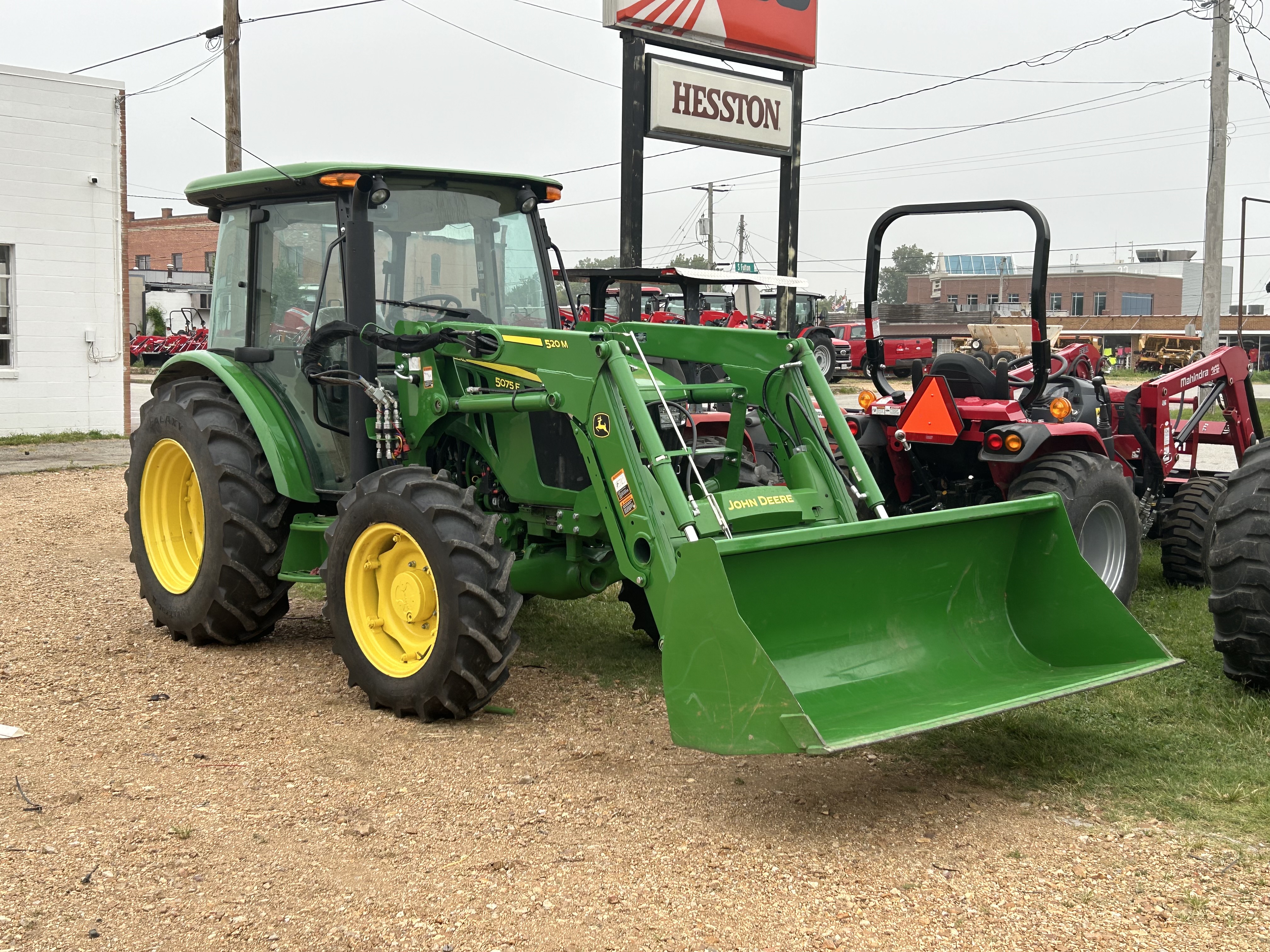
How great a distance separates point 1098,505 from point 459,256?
3.79 meters

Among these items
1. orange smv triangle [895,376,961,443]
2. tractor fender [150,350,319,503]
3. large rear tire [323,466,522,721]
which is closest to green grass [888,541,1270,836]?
large rear tire [323,466,522,721]

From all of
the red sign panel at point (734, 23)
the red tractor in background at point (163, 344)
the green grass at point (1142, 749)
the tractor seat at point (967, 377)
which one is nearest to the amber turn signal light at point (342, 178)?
the green grass at point (1142, 749)

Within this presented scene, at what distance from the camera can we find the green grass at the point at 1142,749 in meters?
4.46

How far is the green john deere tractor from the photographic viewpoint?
186 inches

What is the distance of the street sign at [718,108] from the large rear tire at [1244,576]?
611 cm

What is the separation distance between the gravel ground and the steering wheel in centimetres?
191

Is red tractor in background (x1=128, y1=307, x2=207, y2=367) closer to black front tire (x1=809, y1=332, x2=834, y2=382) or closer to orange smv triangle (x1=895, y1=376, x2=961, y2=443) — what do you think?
black front tire (x1=809, y1=332, x2=834, y2=382)

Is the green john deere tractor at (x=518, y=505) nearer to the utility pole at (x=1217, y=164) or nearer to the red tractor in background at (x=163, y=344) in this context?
the utility pole at (x=1217, y=164)

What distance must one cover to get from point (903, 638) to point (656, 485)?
3.86 ft

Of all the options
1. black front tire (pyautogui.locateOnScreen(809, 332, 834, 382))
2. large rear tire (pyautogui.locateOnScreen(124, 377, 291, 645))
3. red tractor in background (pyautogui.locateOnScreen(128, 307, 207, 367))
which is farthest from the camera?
red tractor in background (pyautogui.locateOnScreen(128, 307, 207, 367))

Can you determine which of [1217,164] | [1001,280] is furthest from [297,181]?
[1001,280]

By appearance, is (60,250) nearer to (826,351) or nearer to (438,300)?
(438,300)

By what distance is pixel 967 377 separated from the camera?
7.85 m

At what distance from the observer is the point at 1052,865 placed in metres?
3.89
